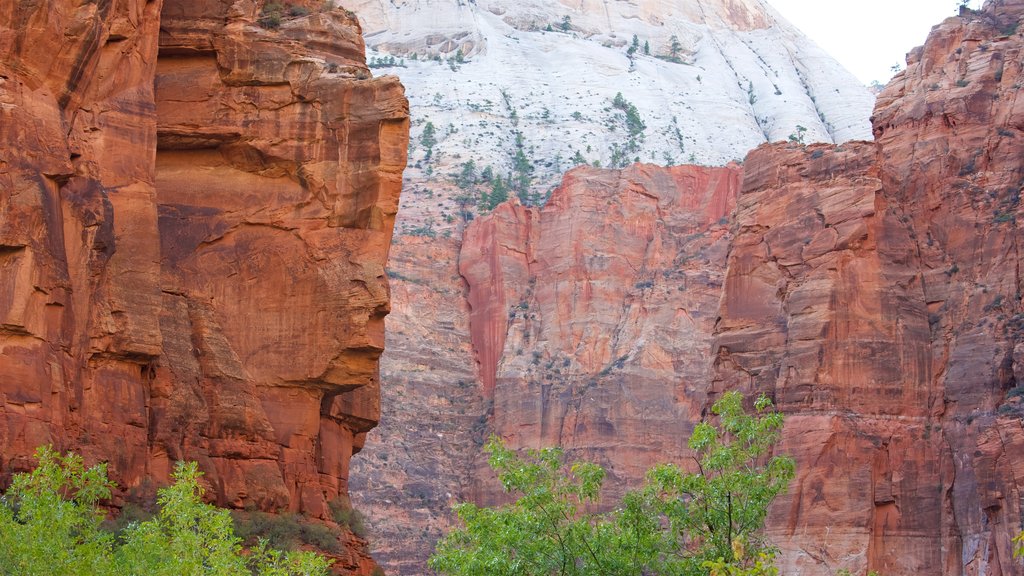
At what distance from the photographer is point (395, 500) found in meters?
109

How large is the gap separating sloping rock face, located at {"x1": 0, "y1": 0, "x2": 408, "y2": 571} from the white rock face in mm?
98378

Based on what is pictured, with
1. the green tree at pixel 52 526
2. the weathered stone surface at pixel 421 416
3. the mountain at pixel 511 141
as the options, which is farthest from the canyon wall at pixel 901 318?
the green tree at pixel 52 526

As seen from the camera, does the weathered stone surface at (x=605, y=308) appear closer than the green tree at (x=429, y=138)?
Yes

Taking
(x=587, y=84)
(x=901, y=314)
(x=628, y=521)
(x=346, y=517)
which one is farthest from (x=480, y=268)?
(x=628, y=521)

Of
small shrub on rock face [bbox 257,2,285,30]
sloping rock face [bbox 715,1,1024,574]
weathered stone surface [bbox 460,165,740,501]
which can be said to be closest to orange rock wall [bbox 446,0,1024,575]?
sloping rock face [bbox 715,1,1024,574]

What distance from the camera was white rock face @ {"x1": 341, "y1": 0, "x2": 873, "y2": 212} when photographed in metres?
154

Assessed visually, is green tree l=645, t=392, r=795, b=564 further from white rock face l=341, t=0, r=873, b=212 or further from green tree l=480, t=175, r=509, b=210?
white rock face l=341, t=0, r=873, b=212

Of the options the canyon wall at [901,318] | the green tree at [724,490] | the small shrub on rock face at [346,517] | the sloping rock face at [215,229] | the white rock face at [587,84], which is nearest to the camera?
the green tree at [724,490]

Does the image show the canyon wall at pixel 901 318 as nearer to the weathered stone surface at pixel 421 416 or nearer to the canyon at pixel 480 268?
the canyon at pixel 480 268

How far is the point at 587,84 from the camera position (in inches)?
6742

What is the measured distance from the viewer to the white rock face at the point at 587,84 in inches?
6073

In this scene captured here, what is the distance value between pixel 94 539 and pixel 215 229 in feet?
41.4

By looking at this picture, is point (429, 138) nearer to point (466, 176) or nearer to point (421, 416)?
point (466, 176)

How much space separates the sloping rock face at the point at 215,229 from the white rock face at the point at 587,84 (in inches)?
3873
